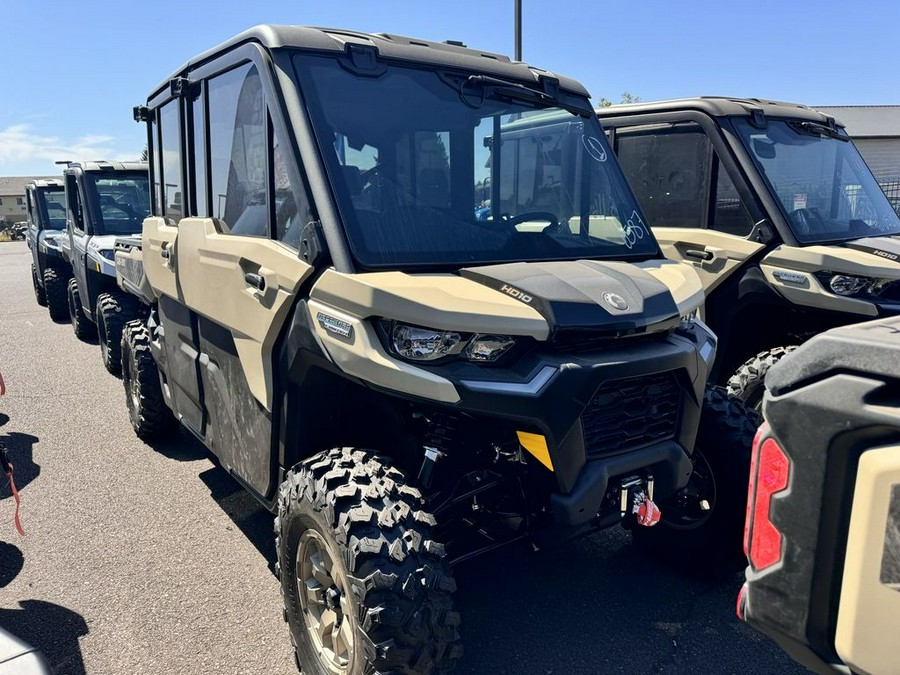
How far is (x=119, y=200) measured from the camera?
927cm

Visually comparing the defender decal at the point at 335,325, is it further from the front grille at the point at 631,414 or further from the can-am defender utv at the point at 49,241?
the can-am defender utv at the point at 49,241

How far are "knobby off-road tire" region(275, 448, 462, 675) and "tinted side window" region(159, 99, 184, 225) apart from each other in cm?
217

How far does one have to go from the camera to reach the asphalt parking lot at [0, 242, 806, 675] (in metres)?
3.03

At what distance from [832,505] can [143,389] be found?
4.81 metres

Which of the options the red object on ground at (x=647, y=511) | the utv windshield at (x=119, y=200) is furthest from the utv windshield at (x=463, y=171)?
the utv windshield at (x=119, y=200)

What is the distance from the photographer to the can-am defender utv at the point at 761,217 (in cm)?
454

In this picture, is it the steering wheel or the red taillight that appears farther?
the steering wheel

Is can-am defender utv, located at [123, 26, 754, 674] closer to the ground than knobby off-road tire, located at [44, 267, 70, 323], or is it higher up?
higher up

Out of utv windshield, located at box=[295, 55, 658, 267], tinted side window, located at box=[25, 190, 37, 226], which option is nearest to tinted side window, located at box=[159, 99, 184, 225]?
utv windshield, located at box=[295, 55, 658, 267]

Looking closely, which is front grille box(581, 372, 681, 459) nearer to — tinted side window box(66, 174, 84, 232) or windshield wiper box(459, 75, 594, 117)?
windshield wiper box(459, 75, 594, 117)

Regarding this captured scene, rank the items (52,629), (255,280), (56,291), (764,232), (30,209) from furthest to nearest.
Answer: (30,209) → (56,291) → (764,232) → (52,629) → (255,280)

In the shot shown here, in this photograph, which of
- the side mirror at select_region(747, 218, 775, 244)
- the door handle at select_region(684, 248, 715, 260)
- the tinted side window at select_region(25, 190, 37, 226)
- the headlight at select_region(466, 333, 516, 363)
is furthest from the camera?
the tinted side window at select_region(25, 190, 37, 226)

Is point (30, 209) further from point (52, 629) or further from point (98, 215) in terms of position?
point (52, 629)

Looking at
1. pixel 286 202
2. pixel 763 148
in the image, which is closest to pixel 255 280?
pixel 286 202
